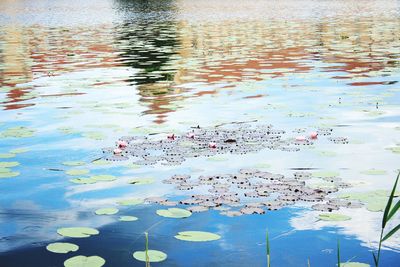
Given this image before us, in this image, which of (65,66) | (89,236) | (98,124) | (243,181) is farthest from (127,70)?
(89,236)

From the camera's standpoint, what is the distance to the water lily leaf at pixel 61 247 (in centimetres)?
451

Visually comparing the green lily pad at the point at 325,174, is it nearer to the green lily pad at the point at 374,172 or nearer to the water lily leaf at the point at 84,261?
the green lily pad at the point at 374,172

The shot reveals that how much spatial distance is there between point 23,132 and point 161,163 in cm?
268

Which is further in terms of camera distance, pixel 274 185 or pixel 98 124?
pixel 98 124

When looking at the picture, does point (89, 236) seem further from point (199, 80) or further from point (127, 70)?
point (127, 70)

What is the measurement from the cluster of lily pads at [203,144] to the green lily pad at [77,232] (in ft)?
6.58

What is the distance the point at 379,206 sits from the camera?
526cm

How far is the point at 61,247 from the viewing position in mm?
4555

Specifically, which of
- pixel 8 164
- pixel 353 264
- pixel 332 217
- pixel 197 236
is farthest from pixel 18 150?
pixel 353 264

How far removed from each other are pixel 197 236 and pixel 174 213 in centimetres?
57

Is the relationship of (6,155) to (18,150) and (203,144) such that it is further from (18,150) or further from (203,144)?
(203,144)

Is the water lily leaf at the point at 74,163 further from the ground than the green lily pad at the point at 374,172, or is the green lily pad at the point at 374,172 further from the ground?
the water lily leaf at the point at 74,163

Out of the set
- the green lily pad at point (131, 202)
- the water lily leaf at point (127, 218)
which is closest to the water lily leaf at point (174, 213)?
the water lily leaf at point (127, 218)

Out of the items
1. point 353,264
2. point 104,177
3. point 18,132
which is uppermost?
point 18,132
